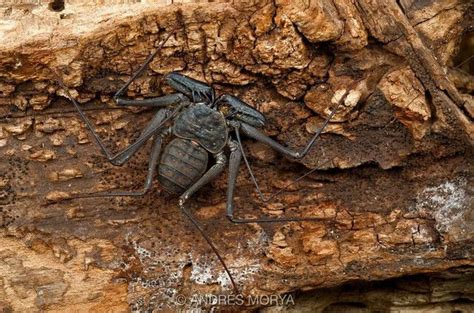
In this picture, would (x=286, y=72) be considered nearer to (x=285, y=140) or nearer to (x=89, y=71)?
(x=285, y=140)

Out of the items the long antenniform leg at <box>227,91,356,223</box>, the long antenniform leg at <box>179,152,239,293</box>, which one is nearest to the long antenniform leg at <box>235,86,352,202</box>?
the long antenniform leg at <box>227,91,356,223</box>

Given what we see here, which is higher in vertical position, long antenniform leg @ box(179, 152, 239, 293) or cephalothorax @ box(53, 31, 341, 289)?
cephalothorax @ box(53, 31, 341, 289)

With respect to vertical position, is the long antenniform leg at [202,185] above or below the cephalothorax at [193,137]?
below

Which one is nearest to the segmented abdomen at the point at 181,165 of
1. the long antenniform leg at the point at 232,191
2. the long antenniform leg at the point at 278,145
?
the long antenniform leg at the point at 232,191

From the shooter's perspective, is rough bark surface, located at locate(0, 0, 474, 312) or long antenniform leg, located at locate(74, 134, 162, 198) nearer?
rough bark surface, located at locate(0, 0, 474, 312)

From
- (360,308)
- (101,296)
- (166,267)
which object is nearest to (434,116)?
(360,308)

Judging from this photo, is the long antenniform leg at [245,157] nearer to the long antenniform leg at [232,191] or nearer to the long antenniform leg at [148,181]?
the long antenniform leg at [232,191]

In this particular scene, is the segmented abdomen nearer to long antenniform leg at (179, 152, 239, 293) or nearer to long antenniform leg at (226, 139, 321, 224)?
long antenniform leg at (179, 152, 239, 293)
